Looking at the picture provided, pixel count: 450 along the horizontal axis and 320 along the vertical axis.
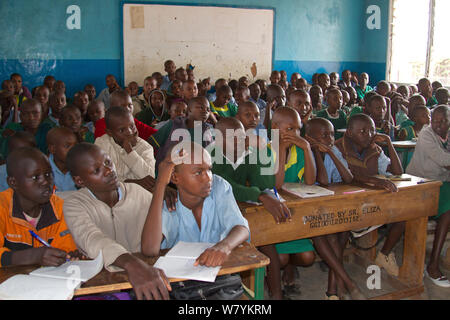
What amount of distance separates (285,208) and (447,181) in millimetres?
1565

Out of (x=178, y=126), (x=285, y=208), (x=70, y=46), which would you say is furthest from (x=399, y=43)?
(x=285, y=208)

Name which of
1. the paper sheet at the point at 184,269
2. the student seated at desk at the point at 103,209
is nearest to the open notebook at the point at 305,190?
the student seated at desk at the point at 103,209

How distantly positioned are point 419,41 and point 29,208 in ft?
30.1

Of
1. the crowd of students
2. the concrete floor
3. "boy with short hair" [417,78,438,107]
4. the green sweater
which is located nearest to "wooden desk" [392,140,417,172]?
the crowd of students

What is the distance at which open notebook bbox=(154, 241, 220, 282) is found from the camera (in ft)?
4.20

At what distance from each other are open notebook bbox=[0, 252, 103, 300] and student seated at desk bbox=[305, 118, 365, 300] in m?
1.44

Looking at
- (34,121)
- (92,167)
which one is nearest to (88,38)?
(34,121)

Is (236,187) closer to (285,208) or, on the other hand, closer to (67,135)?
(285,208)

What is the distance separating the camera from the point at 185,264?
4.46 feet

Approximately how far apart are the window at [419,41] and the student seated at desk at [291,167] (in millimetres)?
7111

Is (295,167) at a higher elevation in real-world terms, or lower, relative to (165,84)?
lower

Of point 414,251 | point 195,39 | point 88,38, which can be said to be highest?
point 195,39

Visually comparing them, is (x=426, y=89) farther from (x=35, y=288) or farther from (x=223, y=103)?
(x=35, y=288)

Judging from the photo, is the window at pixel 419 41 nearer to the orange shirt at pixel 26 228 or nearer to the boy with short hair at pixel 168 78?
the boy with short hair at pixel 168 78
